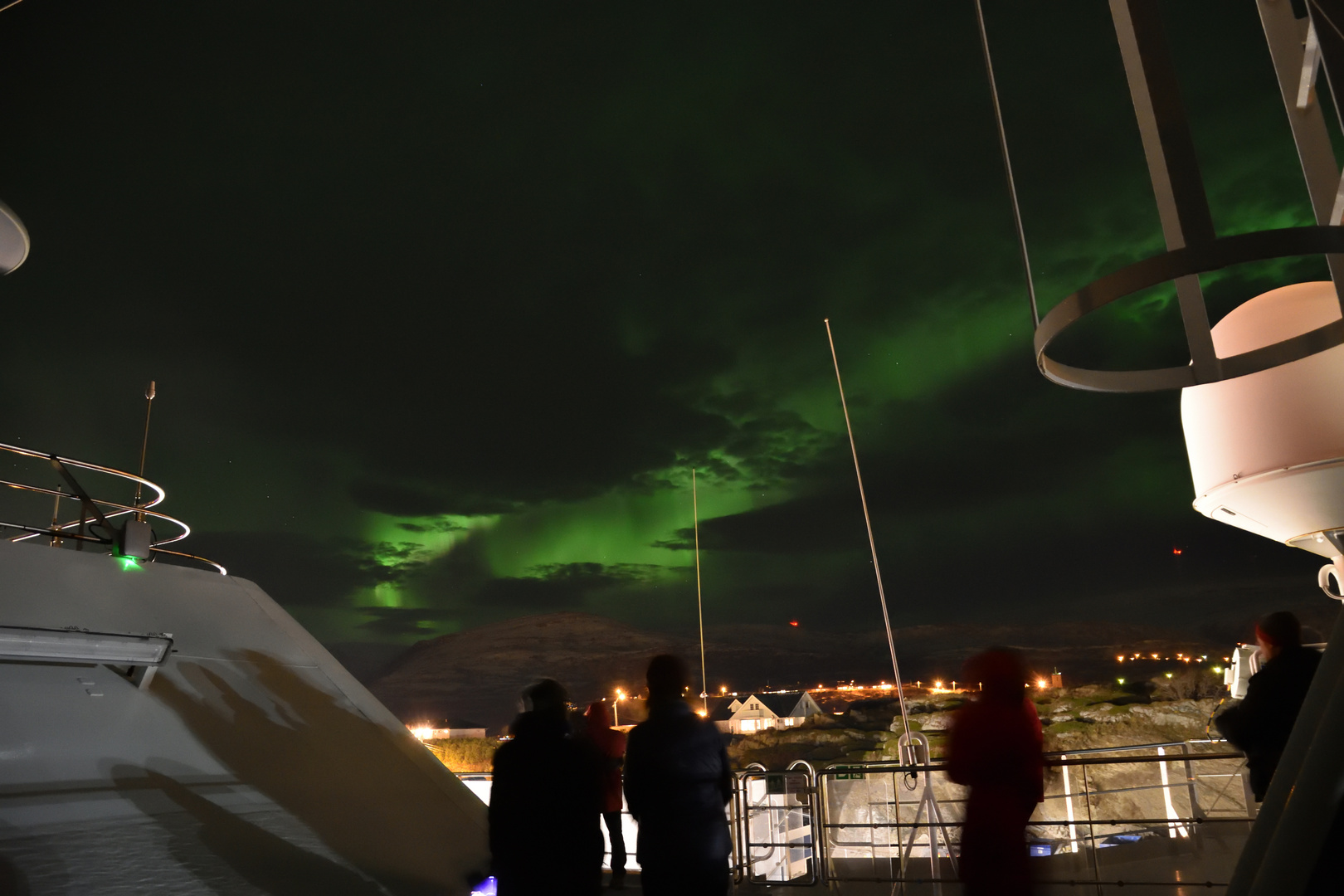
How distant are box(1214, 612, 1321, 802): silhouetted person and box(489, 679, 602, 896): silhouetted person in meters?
2.90

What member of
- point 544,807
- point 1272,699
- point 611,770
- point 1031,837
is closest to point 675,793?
point 544,807

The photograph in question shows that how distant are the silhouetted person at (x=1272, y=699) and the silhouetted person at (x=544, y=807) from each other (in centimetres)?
290

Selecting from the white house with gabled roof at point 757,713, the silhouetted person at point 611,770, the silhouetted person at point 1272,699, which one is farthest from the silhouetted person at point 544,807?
the white house with gabled roof at point 757,713

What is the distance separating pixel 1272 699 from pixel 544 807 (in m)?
3.27

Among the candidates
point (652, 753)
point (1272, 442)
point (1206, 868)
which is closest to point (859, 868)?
A: point (1206, 868)

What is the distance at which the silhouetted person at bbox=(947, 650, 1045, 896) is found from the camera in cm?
333

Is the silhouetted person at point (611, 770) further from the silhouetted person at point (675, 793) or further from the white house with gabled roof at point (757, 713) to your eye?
the white house with gabled roof at point (757, 713)

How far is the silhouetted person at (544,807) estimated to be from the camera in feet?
11.2

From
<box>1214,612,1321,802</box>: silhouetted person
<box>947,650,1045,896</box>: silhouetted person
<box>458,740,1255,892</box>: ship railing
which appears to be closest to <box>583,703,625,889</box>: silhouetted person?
<box>458,740,1255,892</box>: ship railing

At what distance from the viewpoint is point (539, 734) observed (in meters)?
3.46

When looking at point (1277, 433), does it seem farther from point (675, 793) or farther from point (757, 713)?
point (757, 713)

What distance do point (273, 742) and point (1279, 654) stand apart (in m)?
5.97

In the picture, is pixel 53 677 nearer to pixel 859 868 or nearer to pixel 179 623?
pixel 179 623

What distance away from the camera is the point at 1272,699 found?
12.4 ft
